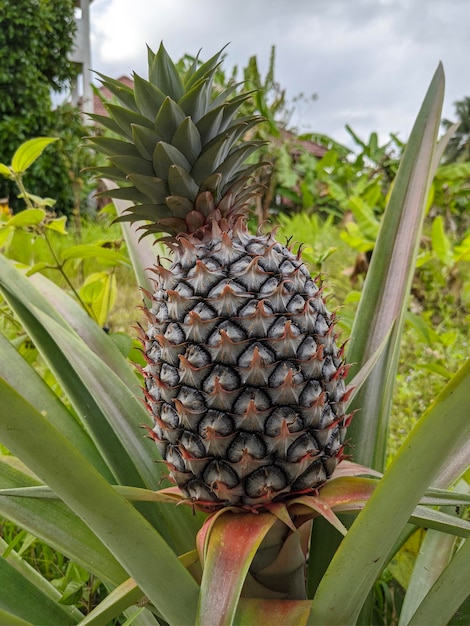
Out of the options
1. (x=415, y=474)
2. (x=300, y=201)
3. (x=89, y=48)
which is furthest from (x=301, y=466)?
(x=89, y=48)

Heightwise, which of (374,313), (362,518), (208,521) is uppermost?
(374,313)

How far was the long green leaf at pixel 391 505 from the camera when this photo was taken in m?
0.44

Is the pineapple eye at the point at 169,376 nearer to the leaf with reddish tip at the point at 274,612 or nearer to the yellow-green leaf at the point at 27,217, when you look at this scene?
the leaf with reddish tip at the point at 274,612

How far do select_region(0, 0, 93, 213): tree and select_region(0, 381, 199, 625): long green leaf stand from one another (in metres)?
6.31

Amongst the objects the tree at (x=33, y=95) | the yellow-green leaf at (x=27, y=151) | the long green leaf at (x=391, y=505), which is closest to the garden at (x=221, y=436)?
the long green leaf at (x=391, y=505)

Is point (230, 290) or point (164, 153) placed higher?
point (164, 153)

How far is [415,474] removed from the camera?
1.54ft

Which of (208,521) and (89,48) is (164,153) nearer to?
(208,521)

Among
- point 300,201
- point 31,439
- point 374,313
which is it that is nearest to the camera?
point 31,439

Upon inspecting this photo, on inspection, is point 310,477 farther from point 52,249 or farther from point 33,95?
point 33,95

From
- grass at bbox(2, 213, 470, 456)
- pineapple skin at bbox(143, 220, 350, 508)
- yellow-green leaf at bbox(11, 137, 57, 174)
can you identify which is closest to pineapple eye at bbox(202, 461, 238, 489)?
pineapple skin at bbox(143, 220, 350, 508)

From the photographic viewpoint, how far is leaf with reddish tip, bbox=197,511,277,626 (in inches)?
21.5

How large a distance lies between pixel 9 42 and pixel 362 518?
7.75m

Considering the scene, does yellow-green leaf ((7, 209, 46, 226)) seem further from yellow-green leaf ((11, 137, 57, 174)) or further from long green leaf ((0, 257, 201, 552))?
long green leaf ((0, 257, 201, 552))
